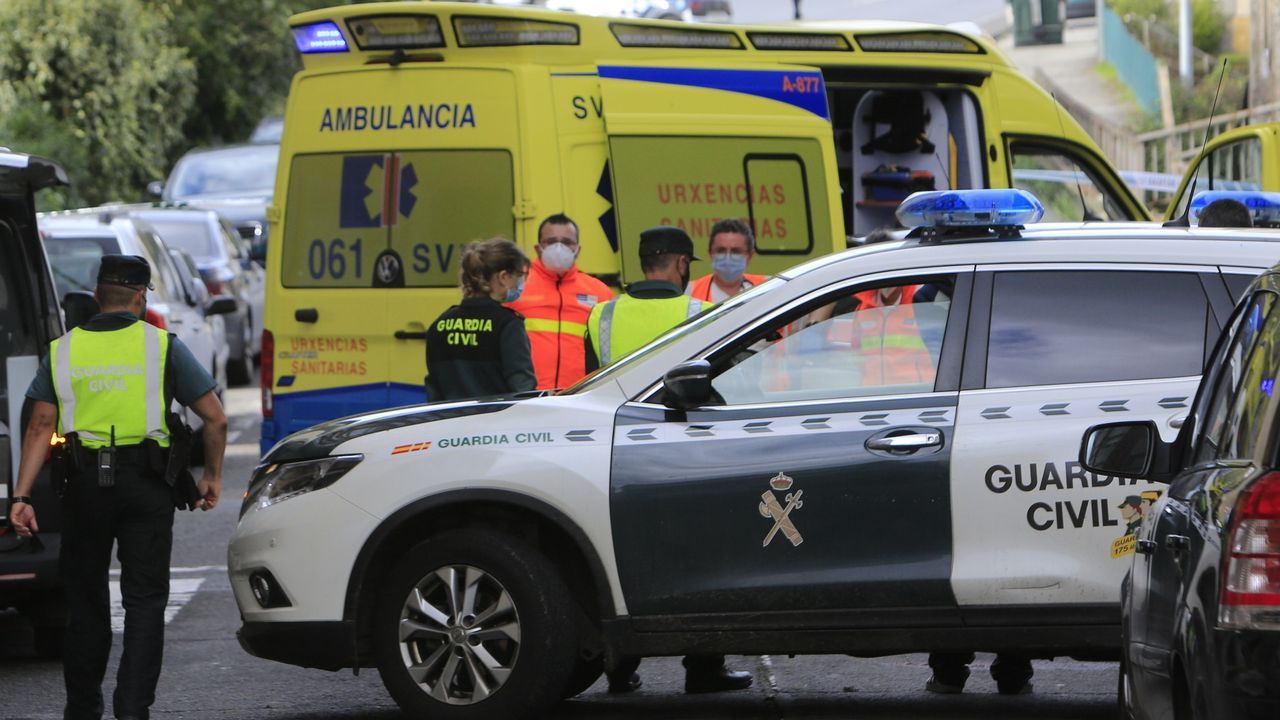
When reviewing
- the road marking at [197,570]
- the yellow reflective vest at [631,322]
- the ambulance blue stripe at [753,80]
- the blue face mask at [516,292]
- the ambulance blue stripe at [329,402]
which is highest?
the ambulance blue stripe at [753,80]

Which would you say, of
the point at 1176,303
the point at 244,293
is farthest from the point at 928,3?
the point at 1176,303

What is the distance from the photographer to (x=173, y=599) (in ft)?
32.9

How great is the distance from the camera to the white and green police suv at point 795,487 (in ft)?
21.0

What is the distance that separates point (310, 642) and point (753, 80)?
489cm

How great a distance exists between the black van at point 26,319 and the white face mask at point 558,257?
213cm

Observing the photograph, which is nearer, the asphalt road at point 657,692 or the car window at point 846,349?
the car window at point 846,349

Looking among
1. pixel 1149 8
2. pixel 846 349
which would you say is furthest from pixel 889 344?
pixel 1149 8

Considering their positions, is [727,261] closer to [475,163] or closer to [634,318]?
[634,318]


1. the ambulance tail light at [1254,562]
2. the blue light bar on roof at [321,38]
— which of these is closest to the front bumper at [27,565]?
the blue light bar on roof at [321,38]

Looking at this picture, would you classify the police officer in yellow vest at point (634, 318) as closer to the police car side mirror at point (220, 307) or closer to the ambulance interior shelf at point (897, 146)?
the ambulance interior shelf at point (897, 146)

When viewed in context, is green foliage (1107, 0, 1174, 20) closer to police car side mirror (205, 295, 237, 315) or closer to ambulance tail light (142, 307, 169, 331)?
police car side mirror (205, 295, 237, 315)

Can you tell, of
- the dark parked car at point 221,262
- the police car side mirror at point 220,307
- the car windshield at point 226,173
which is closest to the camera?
the police car side mirror at point 220,307

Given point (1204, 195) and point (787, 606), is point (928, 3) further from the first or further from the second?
point (787, 606)

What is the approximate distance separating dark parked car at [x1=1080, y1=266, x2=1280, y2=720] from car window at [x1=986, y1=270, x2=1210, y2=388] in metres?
1.39
